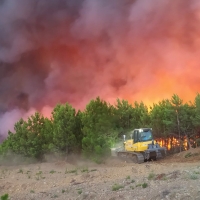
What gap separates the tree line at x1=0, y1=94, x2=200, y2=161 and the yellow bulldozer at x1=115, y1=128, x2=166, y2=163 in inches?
200

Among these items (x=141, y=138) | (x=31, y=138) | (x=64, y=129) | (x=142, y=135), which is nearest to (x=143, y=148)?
(x=141, y=138)

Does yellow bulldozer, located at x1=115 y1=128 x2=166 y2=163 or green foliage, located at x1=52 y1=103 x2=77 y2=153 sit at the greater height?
green foliage, located at x1=52 y1=103 x2=77 y2=153

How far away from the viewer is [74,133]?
1734 inches

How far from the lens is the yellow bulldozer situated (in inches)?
1334

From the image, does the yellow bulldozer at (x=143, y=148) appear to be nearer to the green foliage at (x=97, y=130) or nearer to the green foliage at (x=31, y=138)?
the green foliage at (x=97, y=130)

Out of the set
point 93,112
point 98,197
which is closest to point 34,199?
point 98,197

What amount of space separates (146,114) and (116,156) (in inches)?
595

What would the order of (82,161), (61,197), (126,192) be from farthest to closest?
(82,161) → (61,197) → (126,192)

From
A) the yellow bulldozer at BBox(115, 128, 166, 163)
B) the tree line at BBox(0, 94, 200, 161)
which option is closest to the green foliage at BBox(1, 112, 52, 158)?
the tree line at BBox(0, 94, 200, 161)

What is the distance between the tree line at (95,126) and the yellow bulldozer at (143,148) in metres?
5.07

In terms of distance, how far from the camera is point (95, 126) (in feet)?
134

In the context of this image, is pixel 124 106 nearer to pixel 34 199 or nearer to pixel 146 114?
pixel 146 114

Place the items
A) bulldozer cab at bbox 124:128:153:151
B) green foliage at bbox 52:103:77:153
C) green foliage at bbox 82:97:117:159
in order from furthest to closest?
green foliage at bbox 52:103:77:153, green foliage at bbox 82:97:117:159, bulldozer cab at bbox 124:128:153:151

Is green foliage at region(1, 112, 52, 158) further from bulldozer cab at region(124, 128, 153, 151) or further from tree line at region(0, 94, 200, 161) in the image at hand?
bulldozer cab at region(124, 128, 153, 151)
